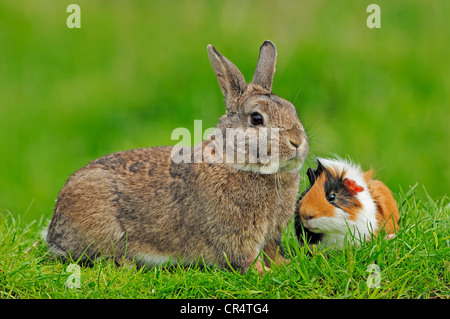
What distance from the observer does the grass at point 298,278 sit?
17.2 feet

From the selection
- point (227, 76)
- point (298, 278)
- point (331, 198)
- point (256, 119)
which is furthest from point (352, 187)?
point (227, 76)

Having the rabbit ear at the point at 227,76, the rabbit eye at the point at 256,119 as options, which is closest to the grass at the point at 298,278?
the rabbit eye at the point at 256,119

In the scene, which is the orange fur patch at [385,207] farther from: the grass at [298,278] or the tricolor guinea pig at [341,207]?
the grass at [298,278]

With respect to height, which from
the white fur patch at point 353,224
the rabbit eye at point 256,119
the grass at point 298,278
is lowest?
the grass at point 298,278

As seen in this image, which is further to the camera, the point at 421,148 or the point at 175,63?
the point at 175,63

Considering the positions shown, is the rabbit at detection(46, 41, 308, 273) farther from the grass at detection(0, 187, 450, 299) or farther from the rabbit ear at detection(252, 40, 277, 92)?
the grass at detection(0, 187, 450, 299)

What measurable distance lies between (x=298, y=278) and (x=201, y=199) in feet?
3.72

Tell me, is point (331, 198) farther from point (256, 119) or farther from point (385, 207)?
point (256, 119)

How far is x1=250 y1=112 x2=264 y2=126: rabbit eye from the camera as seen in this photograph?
575cm

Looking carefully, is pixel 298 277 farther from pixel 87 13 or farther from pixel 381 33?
pixel 87 13

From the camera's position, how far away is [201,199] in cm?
600

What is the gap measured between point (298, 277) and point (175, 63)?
5.70 metres

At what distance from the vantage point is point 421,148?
9469 millimetres
